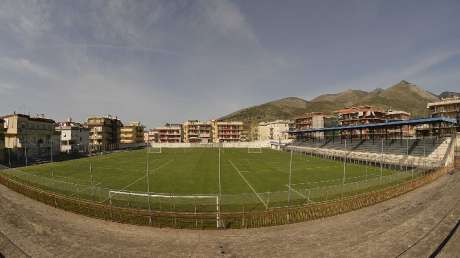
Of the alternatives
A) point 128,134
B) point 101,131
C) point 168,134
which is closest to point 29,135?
point 101,131

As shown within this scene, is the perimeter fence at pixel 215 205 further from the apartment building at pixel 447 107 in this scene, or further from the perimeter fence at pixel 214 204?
the apartment building at pixel 447 107

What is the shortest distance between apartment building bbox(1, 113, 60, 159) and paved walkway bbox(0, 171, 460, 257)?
59946 millimetres

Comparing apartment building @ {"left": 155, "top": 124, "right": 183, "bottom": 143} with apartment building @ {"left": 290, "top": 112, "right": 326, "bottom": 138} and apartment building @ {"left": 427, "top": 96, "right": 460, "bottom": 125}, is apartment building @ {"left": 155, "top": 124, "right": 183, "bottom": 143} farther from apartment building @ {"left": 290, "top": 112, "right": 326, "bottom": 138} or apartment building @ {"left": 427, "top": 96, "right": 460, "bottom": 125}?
apartment building @ {"left": 427, "top": 96, "right": 460, "bottom": 125}

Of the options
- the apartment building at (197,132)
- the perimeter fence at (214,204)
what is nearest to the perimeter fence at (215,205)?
the perimeter fence at (214,204)

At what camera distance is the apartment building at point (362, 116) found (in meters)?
142

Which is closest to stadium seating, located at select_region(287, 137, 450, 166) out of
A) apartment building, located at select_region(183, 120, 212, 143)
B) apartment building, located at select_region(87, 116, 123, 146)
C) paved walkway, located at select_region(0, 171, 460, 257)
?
paved walkway, located at select_region(0, 171, 460, 257)

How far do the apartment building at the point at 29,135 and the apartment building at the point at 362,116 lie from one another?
134 meters

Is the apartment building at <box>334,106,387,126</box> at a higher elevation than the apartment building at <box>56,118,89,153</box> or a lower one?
higher

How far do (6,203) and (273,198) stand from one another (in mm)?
29083

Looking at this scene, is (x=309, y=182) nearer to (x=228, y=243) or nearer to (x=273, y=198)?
(x=273, y=198)

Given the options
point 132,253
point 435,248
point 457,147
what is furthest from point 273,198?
point 457,147

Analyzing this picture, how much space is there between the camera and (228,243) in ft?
63.3

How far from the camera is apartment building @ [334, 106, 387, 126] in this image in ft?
466

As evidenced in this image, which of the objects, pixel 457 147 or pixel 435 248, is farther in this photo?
pixel 457 147
